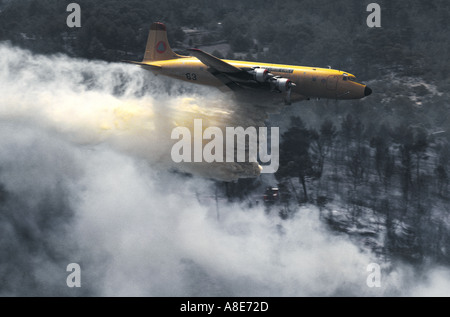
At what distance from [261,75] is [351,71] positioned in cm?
5567

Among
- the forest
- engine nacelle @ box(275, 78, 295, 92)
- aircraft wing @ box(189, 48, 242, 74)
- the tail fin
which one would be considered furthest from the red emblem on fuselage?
the forest

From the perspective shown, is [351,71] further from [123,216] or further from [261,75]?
[261,75]

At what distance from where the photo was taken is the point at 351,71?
95000mm

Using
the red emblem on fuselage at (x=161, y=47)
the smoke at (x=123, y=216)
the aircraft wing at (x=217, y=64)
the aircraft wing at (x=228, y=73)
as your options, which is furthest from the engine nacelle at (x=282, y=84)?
the red emblem on fuselage at (x=161, y=47)

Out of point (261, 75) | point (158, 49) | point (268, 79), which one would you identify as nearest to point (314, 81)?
point (268, 79)

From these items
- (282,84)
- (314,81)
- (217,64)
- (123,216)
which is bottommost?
(123,216)

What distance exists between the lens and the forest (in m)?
68.1

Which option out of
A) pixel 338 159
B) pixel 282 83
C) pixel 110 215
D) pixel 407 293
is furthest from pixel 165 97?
pixel 338 159

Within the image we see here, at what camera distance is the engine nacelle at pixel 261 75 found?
138 ft

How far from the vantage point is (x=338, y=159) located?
242 ft

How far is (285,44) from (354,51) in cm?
1034

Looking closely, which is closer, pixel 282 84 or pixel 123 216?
pixel 282 84

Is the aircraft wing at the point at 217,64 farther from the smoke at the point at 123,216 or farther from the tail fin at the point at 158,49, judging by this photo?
the tail fin at the point at 158,49
